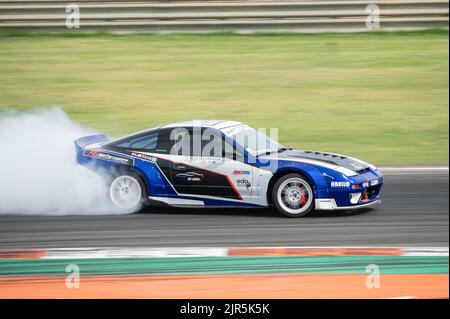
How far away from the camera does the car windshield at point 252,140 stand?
31.7ft

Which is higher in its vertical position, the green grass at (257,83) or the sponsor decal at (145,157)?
the green grass at (257,83)

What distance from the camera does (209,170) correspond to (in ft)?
31.3

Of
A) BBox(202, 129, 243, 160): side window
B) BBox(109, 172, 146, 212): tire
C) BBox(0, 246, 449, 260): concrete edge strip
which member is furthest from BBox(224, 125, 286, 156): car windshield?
BBox(0, 246, 449, 260): concrete edge strip

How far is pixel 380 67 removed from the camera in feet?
55.7

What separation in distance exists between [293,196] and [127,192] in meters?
2.17

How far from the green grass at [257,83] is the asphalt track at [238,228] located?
13.3ft

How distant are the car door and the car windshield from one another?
18 cm

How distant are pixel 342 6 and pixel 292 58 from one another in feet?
5.21

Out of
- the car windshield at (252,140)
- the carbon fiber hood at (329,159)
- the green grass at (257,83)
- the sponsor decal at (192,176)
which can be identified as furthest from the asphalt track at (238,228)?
the green grass at (257,83)

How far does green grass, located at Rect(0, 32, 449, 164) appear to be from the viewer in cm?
1482

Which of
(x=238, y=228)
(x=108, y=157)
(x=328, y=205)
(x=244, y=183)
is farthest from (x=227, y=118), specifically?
(x=238, y=228)

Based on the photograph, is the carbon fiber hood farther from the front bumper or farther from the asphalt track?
the asphalt track

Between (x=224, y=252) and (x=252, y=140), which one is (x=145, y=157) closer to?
(x=252, y=140)

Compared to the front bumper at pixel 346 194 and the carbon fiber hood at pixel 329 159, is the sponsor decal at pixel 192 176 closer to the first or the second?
the carbon fiber hood at pixel 329 159
